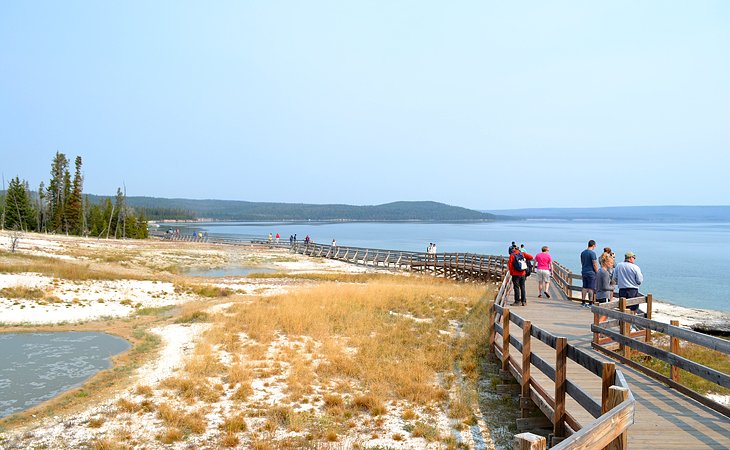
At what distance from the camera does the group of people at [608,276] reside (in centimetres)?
1225

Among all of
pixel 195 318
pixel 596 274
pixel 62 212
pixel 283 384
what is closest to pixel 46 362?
pixel 195 318

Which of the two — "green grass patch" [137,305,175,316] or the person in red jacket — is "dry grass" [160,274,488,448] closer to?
the person in red jacket

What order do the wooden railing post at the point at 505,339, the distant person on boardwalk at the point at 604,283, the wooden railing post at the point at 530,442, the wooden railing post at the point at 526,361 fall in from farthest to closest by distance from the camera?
the distant person on boardwalk at the point at 604,283, the wooden railing post at the point at 505,339, the wooden railing post at the point at 526,361, the wooden railing post at the point at 530,442

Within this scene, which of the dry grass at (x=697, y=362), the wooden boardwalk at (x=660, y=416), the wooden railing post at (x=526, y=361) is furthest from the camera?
the dry grass at (x=697, y=362)

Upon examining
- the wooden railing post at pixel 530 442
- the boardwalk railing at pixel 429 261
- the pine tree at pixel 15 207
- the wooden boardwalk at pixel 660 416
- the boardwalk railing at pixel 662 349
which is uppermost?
the pine tree at pixel 15 207

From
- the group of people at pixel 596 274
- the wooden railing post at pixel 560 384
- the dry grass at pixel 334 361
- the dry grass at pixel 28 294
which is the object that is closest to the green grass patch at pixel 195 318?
the dry grass at pixel 334 361

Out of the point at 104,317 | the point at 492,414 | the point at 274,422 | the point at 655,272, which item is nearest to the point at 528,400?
the point at 492,414

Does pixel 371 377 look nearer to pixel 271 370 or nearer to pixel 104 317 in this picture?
pixel 271 370

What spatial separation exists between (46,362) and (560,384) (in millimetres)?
12195

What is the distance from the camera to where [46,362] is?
13.0m

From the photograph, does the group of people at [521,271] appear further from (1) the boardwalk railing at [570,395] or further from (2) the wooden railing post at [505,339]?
(2) the wooden railing post at [505,339]

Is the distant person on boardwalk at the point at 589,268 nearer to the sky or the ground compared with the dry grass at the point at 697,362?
nearer to the sky

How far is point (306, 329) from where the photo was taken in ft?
53.5

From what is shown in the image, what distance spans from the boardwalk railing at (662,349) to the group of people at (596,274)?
171 centimetres
